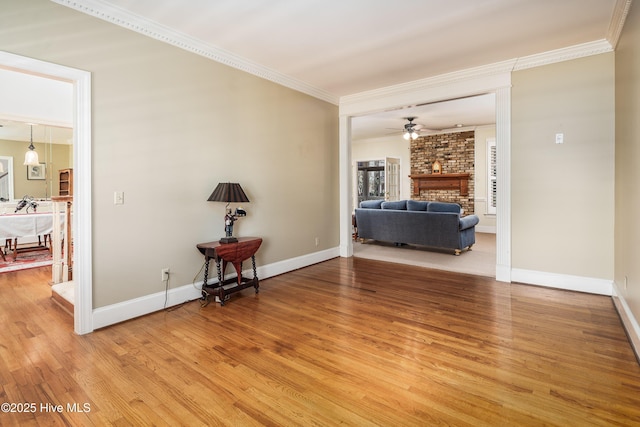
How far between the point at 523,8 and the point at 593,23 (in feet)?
2.77

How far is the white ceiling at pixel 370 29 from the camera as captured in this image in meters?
2.62

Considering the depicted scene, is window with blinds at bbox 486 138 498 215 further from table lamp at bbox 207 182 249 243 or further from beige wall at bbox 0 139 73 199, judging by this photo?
beige wall at bbox 0 139 73 199

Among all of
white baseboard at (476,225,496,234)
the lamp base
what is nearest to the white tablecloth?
the lamp base

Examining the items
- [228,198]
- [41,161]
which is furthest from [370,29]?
[41,161]

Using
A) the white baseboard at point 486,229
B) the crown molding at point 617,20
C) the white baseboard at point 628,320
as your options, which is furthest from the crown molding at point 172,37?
the white baseboard at point 486,229

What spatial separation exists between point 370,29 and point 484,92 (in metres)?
1.85

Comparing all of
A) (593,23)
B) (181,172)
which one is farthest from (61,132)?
(593,23)

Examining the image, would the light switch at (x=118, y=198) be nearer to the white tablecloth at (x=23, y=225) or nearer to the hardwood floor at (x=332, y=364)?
the hardwood floor at (x=332, y=364)

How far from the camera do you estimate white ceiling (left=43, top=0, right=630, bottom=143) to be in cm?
262

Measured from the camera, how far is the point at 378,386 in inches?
71.7

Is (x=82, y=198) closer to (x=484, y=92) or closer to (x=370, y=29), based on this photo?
(x=370, y=29)

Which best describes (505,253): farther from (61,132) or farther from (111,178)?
(61,132)

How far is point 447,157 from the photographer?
8438 mm

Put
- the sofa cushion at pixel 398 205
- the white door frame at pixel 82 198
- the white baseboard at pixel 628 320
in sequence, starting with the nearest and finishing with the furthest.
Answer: the white baseboard at pixel 628 320
the white door frame at pixel 82 198
the sofa cushion at pixel 398 205
